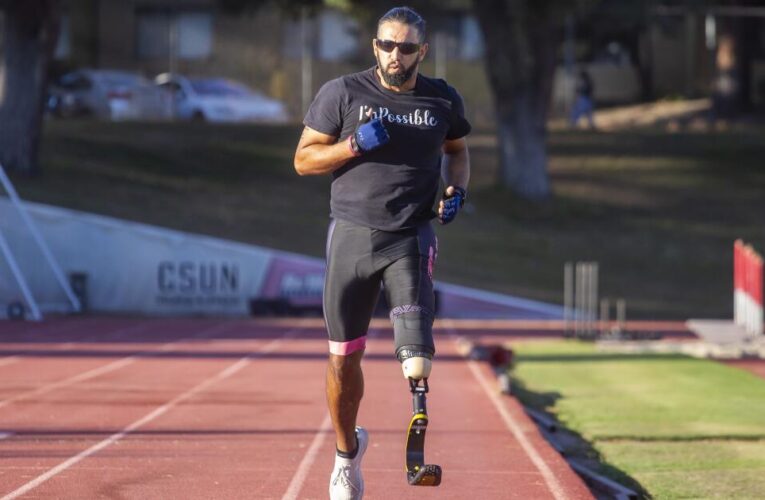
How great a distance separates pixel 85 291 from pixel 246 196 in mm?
10209

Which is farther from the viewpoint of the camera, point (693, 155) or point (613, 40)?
point (613, 40)

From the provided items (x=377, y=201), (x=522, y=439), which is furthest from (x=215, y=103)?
(x=377, y=201)

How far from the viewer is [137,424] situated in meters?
10.5

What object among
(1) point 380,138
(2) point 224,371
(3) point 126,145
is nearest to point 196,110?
(3) point 126,145

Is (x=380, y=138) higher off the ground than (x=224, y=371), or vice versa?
(x=380, y=138)

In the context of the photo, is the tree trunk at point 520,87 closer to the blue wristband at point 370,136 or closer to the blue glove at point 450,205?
the blue glove at point 450,205

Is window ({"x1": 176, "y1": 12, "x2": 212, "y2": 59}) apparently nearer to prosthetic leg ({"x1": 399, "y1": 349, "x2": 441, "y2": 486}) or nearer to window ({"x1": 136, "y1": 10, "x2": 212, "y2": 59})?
window ({"x1": 136, "y1": 10, "x2": 212, "y2": 59})

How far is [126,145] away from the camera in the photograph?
3962cm

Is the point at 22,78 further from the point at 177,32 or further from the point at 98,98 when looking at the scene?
the point at 177,32

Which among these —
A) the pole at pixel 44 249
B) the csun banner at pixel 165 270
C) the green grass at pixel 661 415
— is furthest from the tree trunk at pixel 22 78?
the green grass at pixel 661 415

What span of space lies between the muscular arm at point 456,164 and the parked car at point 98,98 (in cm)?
3952

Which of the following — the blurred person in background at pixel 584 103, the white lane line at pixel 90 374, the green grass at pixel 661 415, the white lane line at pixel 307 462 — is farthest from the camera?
the blurred person in background at pixel 584 103

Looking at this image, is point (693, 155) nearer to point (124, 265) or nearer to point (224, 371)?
point (124, 265)

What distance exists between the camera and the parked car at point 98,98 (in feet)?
151
